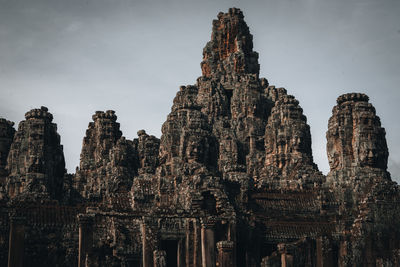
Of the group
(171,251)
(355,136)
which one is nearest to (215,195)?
(171,251)

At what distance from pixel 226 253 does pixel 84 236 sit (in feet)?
29.8

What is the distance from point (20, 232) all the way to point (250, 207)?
684 inches

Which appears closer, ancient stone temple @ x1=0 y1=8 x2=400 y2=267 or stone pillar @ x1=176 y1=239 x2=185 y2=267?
ancient stone temple @ x1=0 y1=8 x2=400 y2=267

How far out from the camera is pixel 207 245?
56344 millimetres

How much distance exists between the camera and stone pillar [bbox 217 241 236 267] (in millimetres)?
54906

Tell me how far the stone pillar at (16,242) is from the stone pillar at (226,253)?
12.7 metres

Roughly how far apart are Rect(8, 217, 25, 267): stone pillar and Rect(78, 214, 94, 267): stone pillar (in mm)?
3985

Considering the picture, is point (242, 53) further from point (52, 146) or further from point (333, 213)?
point (333, 213)

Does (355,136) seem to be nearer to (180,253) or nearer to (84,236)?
(180,253)

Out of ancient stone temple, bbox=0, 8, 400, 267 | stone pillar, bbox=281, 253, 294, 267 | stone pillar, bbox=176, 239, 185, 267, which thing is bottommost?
stone pillar, bbox=281, 253, 294, 267

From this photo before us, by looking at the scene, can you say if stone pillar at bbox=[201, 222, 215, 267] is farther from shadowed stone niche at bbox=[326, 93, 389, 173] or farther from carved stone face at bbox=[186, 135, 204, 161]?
shadowed stone niche at bbox=[326, 93, 389, 173]

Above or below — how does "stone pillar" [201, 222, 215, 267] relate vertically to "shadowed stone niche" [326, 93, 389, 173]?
below

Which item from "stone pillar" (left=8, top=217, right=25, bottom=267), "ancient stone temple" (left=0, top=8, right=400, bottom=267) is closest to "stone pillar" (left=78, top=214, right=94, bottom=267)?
"ancient stone temple" (left=0, top=8, right=400, bottom=267)

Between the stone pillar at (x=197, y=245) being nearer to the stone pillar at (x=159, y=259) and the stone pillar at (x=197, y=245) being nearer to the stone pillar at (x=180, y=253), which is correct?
the stone pillar at (x=180, y=253)
